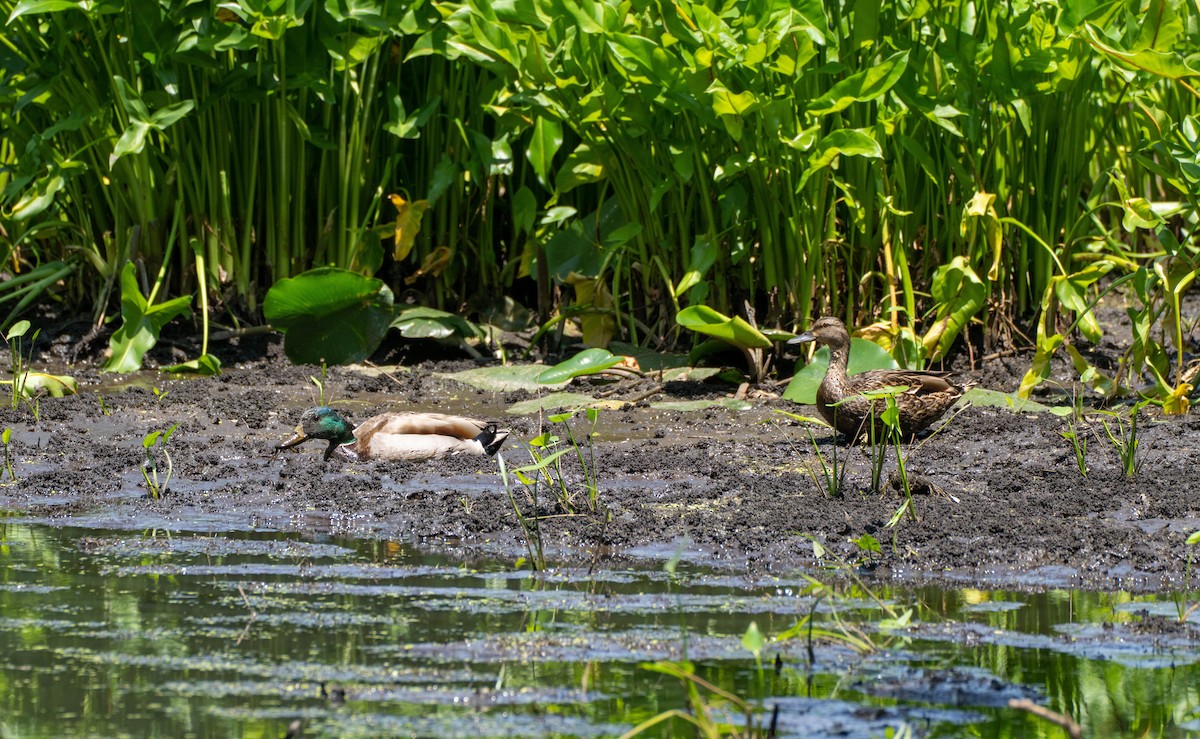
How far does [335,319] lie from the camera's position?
7.91 metres

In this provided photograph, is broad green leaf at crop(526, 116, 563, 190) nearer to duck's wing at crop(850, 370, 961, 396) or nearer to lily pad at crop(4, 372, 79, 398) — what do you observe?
duck's wing at crop(850, 370, 961, 396)

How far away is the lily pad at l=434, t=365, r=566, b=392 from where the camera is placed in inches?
291

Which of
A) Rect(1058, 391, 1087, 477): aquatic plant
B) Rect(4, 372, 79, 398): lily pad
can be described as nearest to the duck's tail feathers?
Rect(1058, 391, 1087, 477): aquatic plant

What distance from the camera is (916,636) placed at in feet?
11.0

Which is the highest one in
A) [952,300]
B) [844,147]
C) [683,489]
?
[844,147]

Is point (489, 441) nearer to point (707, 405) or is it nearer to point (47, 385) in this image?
point (707, 405)

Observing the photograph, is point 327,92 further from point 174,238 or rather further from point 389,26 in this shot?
point 174,238

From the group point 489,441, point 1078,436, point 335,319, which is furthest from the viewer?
point 335,319

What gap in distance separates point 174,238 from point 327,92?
42.9 inches

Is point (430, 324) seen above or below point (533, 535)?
above

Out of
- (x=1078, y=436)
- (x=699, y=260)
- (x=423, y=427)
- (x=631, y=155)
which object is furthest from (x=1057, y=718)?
(x=631, y=155)

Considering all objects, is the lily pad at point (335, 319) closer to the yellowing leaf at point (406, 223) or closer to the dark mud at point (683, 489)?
the yellowing leaf at point (406, 223)

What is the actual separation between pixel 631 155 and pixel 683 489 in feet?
8.07

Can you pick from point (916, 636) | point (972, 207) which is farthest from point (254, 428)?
point (916, 636)
